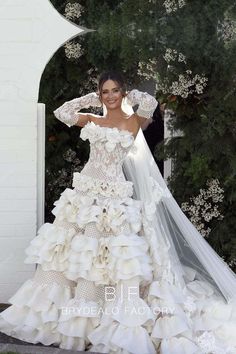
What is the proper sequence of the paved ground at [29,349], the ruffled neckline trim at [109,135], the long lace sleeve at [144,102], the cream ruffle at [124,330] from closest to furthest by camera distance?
the paved ground at [29,349]
the cream ruffle at [124,330]
the ruffled neckline trim at [109,135]
the long lace sleeve at [144,102]

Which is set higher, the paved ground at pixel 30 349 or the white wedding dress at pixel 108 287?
the white wedding dress at pixel 108 287

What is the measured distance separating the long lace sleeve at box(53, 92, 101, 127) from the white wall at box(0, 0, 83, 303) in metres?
0.27

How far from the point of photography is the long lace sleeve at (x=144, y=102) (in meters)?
4.29

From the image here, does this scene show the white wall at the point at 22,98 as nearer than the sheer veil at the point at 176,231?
No

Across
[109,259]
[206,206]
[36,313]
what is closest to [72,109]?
[109,259]

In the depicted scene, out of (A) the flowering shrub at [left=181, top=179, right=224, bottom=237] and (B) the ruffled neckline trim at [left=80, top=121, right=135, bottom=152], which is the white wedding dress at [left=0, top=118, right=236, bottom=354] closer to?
(B) the ruffled neckline trim at [left=80, top=121, right=135, bottom=152]

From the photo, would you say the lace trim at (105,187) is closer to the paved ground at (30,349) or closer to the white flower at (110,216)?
the white flower at (110,216)

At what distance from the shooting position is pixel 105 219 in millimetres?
4074

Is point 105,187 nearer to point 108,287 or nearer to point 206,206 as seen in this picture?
point 108,287

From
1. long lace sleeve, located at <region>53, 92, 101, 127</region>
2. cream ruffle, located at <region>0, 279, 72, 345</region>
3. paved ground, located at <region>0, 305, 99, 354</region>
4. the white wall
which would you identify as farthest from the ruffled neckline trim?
paved ground, located at <region>0, 305, 99, 354</region>

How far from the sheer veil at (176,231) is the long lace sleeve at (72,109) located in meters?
0.11

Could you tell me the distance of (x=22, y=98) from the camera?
14.8 feet

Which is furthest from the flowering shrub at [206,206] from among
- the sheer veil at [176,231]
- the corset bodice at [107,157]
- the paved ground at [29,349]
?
the paved ground at [29,349]

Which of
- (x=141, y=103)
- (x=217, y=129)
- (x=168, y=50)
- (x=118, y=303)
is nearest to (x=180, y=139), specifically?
(x=217, y=129)
